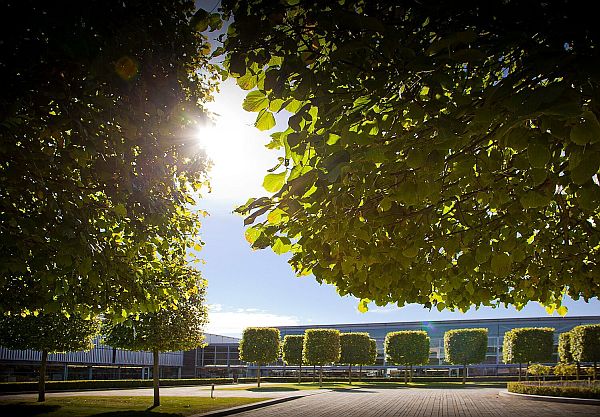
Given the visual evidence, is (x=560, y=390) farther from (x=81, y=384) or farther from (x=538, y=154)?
(x=81, y=384)

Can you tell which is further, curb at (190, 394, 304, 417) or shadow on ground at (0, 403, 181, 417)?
curb at (190, 394, 304, 417)

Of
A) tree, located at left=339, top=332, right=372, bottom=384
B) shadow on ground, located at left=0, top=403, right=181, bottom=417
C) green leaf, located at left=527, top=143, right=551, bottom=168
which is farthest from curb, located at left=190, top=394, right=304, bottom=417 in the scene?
tree, located at left=339, top=332, right=372, bottom=384

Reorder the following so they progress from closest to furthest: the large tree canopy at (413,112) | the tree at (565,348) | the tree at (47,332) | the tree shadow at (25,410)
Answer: the large tree canopy at (413,112), the tree shadow at (25,410), the tree at (47,332), the tree at (565,348)

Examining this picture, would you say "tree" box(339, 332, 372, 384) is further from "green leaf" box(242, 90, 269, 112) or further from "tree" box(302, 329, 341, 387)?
"green leaf" box(242, 90, 269, 112)

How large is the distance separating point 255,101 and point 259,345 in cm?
4752

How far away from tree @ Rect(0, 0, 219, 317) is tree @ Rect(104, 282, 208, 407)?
13265 millimetres

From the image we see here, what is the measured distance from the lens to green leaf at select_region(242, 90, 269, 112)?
382 cm

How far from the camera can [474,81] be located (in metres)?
3.75

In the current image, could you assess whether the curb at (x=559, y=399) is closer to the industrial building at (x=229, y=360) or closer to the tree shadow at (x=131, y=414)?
the tree shadow at (x=131, y=414)

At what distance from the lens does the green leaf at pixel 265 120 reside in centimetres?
386

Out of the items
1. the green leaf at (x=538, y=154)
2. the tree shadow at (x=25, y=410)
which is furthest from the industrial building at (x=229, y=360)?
the green leaf at (x=538, y=154)

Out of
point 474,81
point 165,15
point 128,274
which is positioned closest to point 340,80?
point 474,81

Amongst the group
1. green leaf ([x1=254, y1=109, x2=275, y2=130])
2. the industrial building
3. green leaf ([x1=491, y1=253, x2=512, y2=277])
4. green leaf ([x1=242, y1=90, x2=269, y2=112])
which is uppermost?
green leaf ([x1=242, y1=90, x2=269, y2=112])

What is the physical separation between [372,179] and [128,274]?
6510 mm
